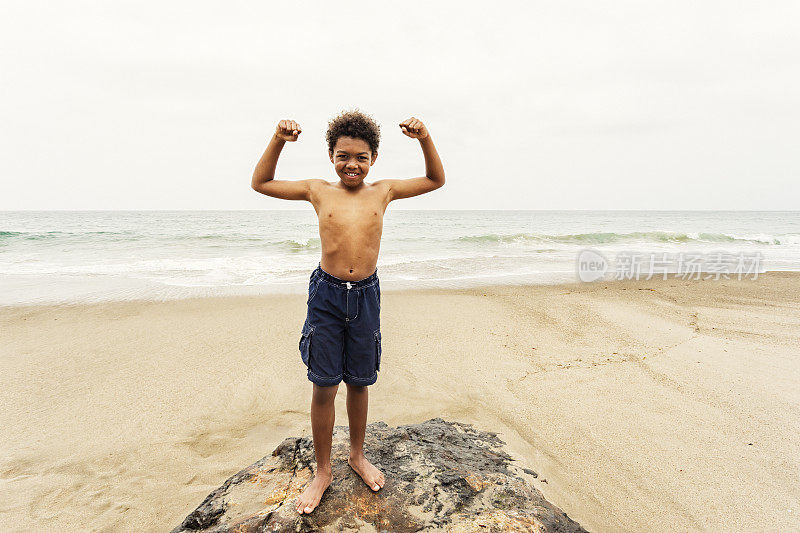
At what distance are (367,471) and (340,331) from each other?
0.79 metres

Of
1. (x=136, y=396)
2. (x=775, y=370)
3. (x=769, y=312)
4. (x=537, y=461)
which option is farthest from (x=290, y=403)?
(x=769, y=312)

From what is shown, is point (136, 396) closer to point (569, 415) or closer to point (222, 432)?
point (222, 432)

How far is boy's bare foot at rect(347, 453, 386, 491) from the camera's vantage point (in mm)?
2100

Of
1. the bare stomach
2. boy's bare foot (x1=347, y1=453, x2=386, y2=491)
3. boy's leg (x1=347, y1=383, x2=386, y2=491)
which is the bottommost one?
boy's bare foot (x1=347, y1=453, x2=386, y2=491)

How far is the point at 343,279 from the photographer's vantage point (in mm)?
2172
